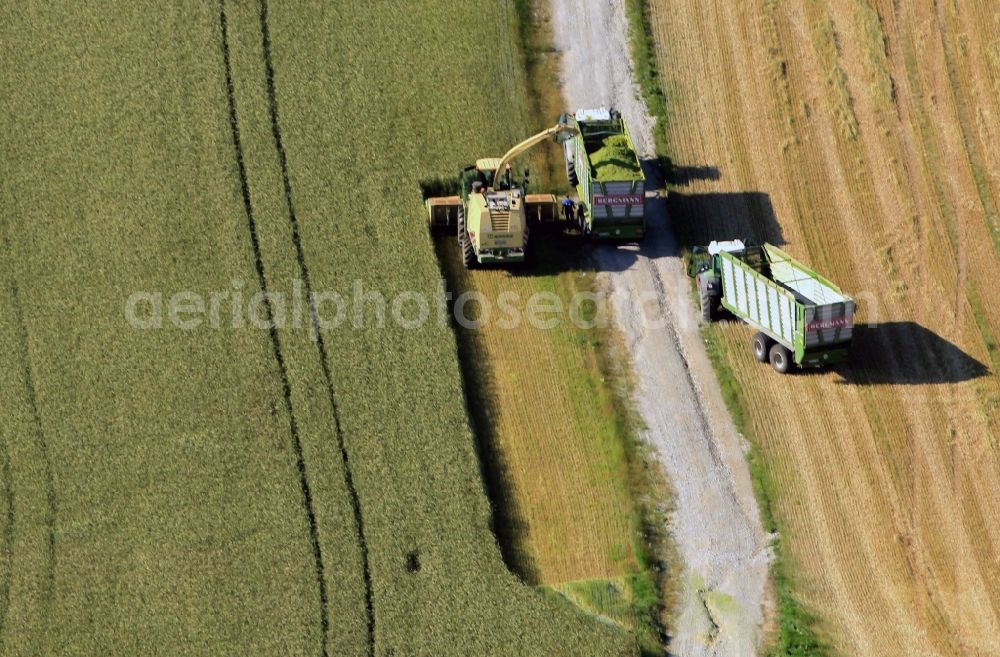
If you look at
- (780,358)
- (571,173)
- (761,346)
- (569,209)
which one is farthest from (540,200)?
(780,358)

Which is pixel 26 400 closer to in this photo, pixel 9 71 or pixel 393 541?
pixel 393 541

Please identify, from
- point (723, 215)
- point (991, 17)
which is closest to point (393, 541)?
point (723, 215)

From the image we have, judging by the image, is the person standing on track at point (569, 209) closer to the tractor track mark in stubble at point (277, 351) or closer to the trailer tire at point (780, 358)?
the trailer tire at point (780, 358)

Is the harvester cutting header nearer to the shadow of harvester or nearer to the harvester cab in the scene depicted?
the harvester cab

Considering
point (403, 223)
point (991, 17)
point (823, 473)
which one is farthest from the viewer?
point (991, 17)

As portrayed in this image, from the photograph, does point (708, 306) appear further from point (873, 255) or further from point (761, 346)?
point (873, 255)

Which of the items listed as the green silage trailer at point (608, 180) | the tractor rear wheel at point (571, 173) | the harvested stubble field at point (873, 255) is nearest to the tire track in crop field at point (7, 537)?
the green silage trailer at point (608, 180)

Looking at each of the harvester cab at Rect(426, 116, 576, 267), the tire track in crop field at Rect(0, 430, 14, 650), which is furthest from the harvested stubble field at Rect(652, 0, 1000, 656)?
the tire track in crop field at Rect(0, 430, 14, 650)
